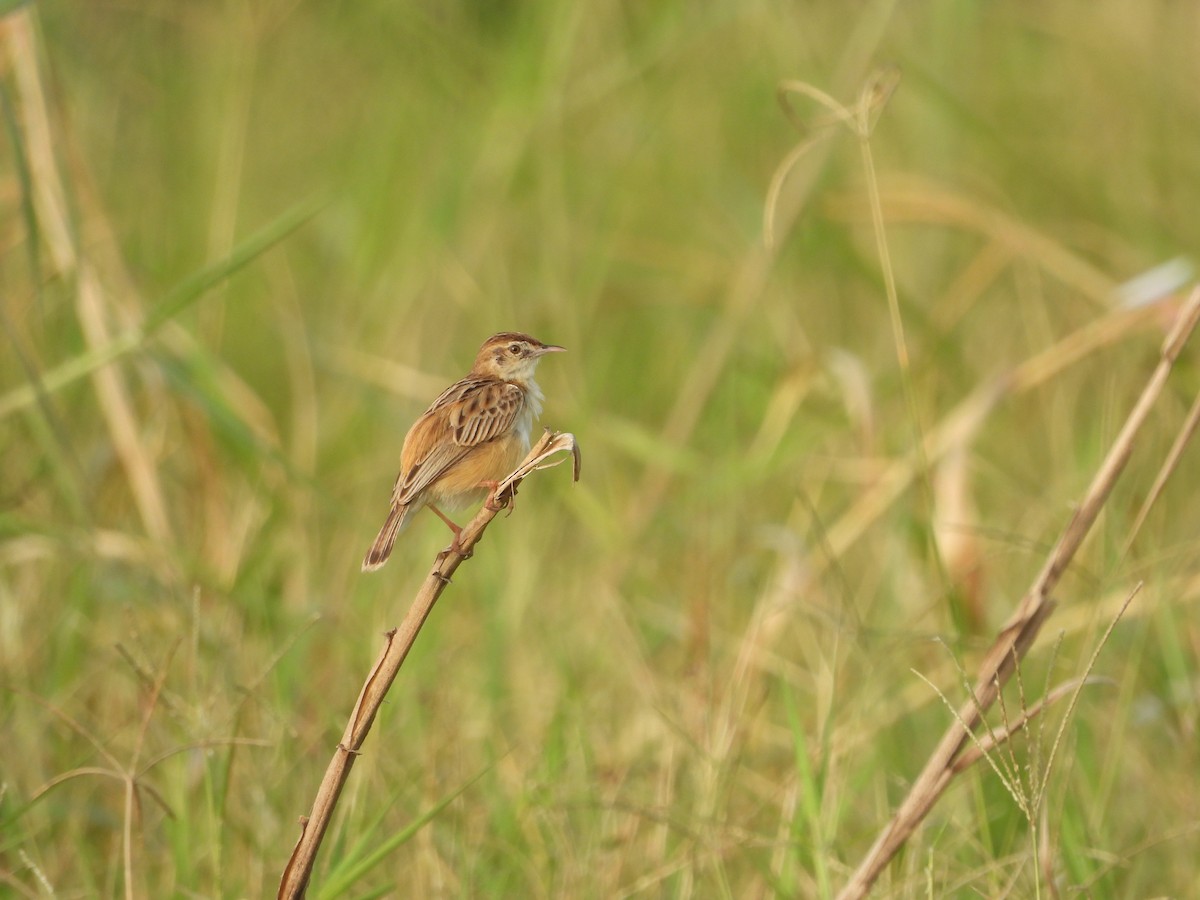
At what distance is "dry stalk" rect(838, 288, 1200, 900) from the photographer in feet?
7.27

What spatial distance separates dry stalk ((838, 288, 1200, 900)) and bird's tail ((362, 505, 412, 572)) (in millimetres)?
Result: 882

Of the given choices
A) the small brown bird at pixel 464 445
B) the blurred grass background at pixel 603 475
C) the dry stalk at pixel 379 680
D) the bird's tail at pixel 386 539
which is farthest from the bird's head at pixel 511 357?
the dry stalk at pixel 379 680

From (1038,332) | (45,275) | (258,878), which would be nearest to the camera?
(258,878)

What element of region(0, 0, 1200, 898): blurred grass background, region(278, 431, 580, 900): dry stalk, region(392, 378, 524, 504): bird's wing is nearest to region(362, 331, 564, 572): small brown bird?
region(392, 378, 524, 504): bird's wing

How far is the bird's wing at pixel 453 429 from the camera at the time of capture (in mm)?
2496

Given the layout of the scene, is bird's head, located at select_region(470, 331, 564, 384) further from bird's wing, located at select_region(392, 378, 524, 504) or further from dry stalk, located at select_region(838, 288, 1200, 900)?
dry stalk, located at select_region(838, 288, 1200, 900)

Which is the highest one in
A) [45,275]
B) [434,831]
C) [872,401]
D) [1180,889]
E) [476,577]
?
[45,275]

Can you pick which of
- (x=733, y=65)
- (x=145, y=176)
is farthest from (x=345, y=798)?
(x=145, y=176)

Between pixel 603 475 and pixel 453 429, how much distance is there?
3.08 metres

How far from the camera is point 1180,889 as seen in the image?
10.1 feet

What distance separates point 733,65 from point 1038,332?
7.29 ft

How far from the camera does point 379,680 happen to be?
5.65 feet

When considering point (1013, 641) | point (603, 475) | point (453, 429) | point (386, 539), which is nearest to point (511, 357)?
point (453, 429)

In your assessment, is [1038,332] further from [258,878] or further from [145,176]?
[145,176]
